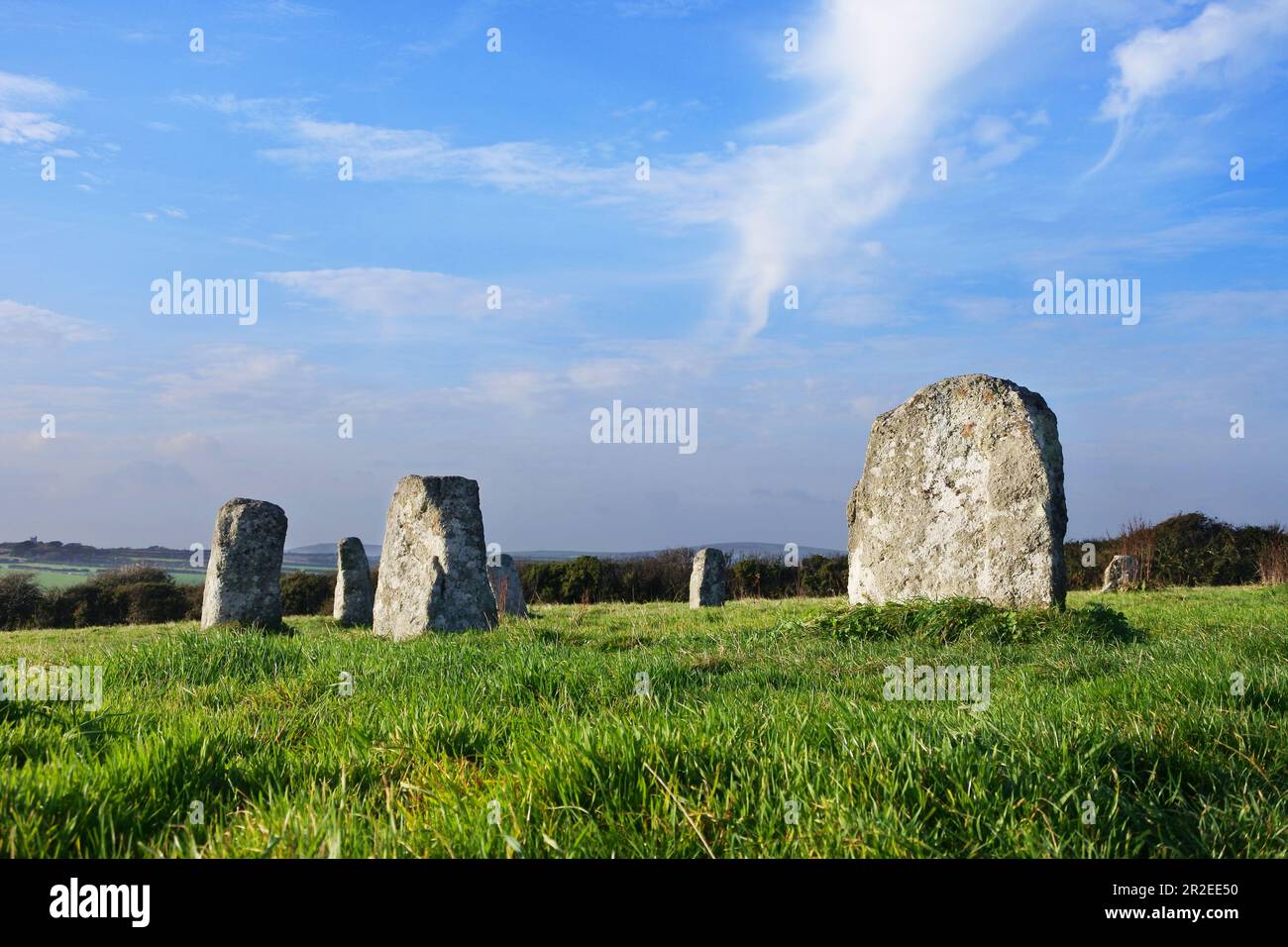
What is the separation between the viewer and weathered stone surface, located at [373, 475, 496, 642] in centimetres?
1284

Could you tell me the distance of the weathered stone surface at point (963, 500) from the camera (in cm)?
1145

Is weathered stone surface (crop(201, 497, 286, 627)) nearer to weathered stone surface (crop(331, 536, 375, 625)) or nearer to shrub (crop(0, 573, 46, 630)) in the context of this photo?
weathered stone surface (crop(331, 536, 375, 625))

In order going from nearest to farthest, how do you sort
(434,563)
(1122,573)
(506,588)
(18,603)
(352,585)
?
(434,563)
(506,588)
(352,585)
(1122,573)
(18,603)

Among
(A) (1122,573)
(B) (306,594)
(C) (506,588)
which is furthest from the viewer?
(B) (306,594)

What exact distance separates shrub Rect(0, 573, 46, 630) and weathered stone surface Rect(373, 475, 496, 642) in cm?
2038

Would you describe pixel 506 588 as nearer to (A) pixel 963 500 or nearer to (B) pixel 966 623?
(A) pixel 963 500

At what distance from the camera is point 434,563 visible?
13.0 metres

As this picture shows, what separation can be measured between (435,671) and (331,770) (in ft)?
9.28

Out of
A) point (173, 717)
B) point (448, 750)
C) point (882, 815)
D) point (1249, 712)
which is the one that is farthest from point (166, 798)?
point (1249, 712)

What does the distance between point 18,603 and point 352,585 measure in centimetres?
1444

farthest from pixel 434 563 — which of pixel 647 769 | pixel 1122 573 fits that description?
pixel 1122 573

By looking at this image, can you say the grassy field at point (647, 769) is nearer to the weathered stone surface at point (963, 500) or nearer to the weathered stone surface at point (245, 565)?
Answer: the weathered stone surface at point (963, 500)

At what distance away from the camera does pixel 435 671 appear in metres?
7.03
